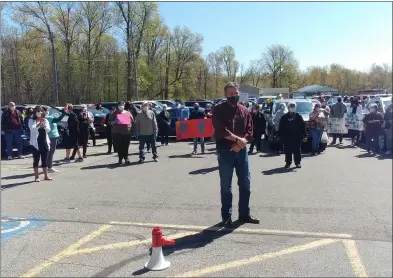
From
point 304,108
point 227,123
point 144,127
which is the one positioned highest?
point 304,108

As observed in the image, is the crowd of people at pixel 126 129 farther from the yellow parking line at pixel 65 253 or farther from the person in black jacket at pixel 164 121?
the yellow parking line at pixel 65 253

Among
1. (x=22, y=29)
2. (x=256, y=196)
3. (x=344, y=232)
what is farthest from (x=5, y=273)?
(x=22, y=29)

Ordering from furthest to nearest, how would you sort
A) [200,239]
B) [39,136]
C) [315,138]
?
[315,138] → [39,136] → [200,239]

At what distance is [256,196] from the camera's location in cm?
783

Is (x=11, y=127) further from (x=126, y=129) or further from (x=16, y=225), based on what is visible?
(x=16, y=225)

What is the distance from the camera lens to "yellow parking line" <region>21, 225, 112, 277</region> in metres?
4.42

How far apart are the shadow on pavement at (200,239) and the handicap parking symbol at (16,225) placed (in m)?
2.20

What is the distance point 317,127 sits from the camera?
549 inches

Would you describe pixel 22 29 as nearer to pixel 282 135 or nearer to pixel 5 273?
pixel 282 135

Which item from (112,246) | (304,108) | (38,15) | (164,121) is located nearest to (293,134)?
(304,108)

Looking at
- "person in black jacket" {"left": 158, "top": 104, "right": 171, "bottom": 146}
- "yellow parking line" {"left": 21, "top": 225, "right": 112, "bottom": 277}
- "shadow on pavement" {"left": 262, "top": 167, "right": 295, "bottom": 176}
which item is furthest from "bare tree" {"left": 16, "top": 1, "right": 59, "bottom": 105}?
"yellow parking line" {"left": 21, "top": 225, "right": 112, "bottom": 277}

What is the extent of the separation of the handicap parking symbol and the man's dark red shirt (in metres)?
2.90

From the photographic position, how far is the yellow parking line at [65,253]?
14.5ft

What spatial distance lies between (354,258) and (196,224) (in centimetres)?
226
